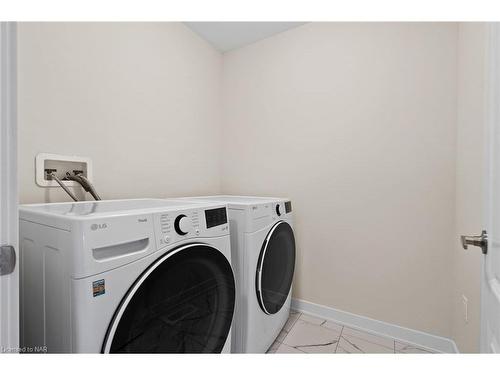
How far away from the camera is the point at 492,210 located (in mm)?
550

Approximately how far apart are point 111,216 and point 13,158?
0.25m

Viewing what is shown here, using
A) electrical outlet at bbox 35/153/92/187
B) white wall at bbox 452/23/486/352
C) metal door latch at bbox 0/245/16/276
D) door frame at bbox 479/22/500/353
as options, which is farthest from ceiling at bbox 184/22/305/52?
metal door latch at bbox 0/245/16/276

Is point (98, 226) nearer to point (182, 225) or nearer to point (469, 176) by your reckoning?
point (182, 225)

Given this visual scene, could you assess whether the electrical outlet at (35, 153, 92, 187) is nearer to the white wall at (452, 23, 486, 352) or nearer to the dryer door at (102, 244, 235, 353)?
the dryer door at (102, 244, 235, 353)

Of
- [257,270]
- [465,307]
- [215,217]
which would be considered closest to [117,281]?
[215,217]

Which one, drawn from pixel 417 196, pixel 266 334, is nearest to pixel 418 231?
pixel 417 196

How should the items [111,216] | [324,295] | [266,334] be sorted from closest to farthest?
1. [111,216]
2. [266,334]
3. [324,295]

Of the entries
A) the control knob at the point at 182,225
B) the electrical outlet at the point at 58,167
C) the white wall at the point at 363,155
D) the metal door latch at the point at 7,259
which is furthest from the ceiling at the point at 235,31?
the metal door latch at the point at 7,259

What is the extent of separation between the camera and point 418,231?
1365 millimetres

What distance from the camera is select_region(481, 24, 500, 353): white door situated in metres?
0.51

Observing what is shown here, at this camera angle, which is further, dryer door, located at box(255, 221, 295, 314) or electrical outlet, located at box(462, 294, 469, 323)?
dryer door, located at box(255, 221, 295, 314)

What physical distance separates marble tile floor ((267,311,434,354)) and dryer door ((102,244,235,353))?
64 cm
